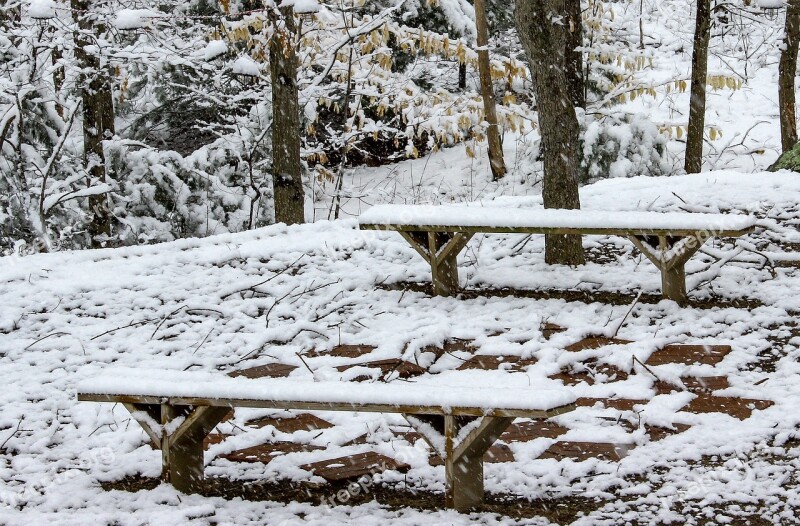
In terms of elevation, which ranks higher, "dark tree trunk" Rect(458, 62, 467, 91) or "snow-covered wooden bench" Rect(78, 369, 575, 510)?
"dark tree trunk" Rect(458, 62, 467, 91)

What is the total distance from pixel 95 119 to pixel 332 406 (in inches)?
368

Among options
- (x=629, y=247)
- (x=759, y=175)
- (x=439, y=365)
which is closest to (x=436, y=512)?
(x=439, y=365)

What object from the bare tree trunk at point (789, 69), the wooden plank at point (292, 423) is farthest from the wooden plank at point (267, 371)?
the bare tree trunk at point (789, 69)

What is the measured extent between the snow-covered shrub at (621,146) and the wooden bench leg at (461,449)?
8.61 m

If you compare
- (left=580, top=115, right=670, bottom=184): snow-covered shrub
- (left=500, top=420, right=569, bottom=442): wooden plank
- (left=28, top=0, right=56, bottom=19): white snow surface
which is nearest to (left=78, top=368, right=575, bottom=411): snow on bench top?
(left=500, top=420, right=569, bottom=442): wooden plank

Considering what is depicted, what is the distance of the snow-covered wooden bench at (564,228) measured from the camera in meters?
6.44

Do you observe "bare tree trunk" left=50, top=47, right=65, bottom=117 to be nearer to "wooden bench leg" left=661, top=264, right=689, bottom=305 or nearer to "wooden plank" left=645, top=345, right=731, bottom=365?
"wooden bench leg" left=661, top=264, right=689, bottom=305

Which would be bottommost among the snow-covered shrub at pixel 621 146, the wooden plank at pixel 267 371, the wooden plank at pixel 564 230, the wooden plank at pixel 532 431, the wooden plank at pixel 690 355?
the wooden plank at pixel 532 431

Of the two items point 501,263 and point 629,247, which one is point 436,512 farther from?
point 629,247

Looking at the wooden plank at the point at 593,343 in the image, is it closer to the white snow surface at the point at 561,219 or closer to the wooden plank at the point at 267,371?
the white snow surface at the point at 561,219

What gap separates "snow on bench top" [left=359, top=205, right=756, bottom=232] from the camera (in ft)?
21.0

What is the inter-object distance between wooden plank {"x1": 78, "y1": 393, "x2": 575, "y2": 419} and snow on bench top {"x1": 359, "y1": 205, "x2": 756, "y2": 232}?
2.99 meters

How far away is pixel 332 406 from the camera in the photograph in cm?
408

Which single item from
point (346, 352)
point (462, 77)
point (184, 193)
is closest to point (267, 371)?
point (346, 352)
